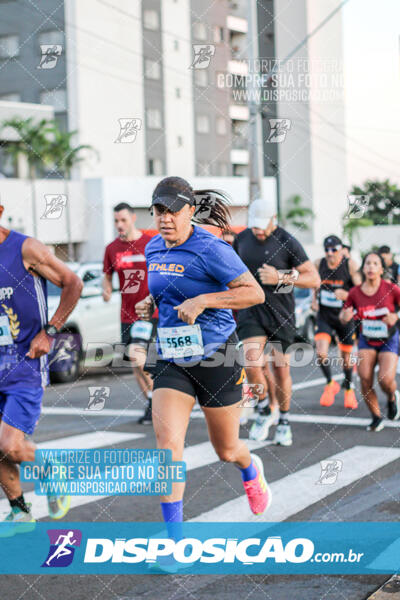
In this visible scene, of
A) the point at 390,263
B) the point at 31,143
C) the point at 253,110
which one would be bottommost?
the point at 390,263

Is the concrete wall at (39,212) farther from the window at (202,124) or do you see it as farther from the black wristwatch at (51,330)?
the black wristwatch at (51,330)

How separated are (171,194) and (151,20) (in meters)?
34.2

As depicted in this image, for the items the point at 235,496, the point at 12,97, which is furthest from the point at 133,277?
the point at 12,97

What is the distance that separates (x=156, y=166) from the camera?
4356 cm

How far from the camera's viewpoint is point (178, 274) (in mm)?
4648

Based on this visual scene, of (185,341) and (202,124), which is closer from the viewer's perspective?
(185,341)

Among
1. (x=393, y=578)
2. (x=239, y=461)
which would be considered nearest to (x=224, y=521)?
(x=239, y=461)

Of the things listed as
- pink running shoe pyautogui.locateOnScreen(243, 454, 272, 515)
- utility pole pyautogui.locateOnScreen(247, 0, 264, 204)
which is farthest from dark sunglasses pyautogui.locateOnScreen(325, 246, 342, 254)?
pink running shoe pyautogui.locateOnScreen(243, 454, 272, 515)

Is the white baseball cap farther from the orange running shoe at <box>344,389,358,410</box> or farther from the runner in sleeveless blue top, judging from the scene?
the orange running shoe at <box>344,389,358,410</box>

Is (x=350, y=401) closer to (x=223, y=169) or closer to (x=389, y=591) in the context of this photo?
(x=389, y=591)

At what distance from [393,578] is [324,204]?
62.2 meters

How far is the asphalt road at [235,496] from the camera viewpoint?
4.25m

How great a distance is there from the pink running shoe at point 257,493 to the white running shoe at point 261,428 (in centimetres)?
297

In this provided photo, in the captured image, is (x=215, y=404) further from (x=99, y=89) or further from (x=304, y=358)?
(x=99, y=89)
